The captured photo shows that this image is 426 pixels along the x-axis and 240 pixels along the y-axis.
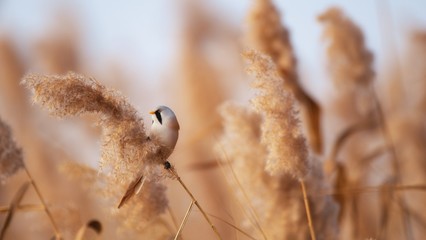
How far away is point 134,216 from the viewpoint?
1.28 m

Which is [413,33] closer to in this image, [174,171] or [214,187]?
[214,187]

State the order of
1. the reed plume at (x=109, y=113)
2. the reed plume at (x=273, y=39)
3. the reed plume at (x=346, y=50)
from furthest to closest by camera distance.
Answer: the reed plume at (x=346, y=50), the reed plume at (x=273, y=39), the reed plume at (x=109, y=113)

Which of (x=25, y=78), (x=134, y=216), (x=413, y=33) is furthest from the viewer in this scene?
(x=413, y=33)

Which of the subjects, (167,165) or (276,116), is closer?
(167,165)

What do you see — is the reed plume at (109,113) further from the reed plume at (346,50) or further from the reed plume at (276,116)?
the reed plume at (346,50)

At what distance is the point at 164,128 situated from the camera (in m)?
1.05

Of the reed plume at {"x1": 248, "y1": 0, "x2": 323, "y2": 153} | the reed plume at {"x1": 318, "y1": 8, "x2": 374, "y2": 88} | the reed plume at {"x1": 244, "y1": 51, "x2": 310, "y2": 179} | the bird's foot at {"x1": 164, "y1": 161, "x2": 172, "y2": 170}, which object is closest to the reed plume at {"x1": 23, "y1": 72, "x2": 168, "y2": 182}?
the bird's foot at {"x1": 164, "y1": 161, "x2": 172, "y2": 170}

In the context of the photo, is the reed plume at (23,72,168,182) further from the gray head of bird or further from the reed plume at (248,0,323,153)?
the reed plume at (248,0,323,153)

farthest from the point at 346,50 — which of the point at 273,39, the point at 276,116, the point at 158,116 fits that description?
the point at 158,116

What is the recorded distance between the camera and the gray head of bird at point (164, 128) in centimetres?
105

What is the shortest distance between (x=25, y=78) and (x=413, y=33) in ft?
8.49

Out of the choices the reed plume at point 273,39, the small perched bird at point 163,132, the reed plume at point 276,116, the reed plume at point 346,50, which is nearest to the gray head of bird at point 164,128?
the small perched bird at point 163,132

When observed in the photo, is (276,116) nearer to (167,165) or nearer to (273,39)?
(167,165)

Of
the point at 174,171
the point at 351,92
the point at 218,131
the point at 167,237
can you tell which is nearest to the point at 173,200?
the point at 218,131
